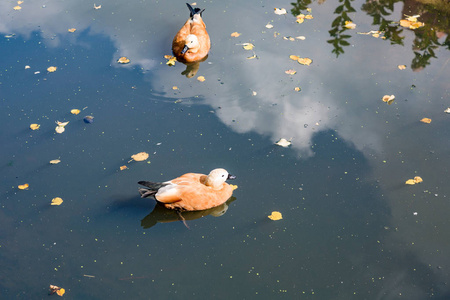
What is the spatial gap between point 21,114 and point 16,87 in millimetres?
744

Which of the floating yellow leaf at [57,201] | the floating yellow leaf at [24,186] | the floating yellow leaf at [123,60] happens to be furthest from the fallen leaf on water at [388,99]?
the floating yellow leaf at [24,186]

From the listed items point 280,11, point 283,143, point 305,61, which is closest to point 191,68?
point 305,61

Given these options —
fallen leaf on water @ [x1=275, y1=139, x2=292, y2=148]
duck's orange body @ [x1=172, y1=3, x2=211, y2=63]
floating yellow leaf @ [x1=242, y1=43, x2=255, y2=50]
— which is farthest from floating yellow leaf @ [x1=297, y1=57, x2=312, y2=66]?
fallen leaf on water @ [x1=275, y1=139, x2=292, y2=148]

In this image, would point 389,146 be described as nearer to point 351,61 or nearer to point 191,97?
point 351,61

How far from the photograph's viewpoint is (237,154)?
4957 mm

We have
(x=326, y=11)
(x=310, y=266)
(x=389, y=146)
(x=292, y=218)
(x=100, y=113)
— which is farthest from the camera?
(x=326, y=11)

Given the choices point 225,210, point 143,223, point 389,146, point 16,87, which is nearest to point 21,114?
point 16,87

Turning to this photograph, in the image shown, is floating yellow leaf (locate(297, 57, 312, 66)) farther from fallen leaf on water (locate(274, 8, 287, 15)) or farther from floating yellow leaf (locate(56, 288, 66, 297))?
floating yellow leaf (locate(56, 288, 66, 297))

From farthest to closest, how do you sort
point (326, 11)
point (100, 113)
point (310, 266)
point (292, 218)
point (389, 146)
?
point (326, 11) < point (100, 113) < point (389, 146) < point (292, 218) < point (310, 266)

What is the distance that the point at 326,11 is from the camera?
7660 millimetres

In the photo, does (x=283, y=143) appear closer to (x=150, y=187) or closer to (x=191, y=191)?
(x=191, y=191)

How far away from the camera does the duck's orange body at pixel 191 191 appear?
13.8 ft

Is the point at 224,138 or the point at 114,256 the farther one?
the point at 224,138

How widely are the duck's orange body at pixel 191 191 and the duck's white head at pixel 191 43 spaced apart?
2676 mm
